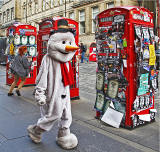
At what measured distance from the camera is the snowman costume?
11.1 feet

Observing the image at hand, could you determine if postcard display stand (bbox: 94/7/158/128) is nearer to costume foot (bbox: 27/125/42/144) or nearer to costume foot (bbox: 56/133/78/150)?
costume foot (bbox: 56/133/78/150)

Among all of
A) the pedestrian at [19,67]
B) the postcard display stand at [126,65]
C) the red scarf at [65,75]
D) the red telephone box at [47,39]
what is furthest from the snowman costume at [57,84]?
the pedestrian at [19,67]

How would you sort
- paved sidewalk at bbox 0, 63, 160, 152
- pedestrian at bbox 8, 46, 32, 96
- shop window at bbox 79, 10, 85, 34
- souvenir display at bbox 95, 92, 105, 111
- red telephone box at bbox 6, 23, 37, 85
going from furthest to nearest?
1. shop window at bbox 79, 10, 85, 34
2. red telephone box at bbox 6, 23, 37, 85
3. pedestrian at bbox 8, 46, 32, 96
4. souvenir display at bbox 95, 92, 105, 111
5. paved sidewalk at bbox 0, 63, 160, 152

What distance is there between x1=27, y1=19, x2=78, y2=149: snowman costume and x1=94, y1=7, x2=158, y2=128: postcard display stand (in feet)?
3.67

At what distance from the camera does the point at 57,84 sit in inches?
134

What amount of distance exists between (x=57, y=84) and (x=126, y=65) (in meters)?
1.43

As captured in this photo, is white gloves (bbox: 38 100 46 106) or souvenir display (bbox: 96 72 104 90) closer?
white gloves (bbox: 38 100 46 106)

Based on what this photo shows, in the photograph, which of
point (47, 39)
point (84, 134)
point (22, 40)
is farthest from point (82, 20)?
point (84, 134)

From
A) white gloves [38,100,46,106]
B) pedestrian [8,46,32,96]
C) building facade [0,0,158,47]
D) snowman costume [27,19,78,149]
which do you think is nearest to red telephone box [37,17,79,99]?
pedestrian [8,46,32,96]

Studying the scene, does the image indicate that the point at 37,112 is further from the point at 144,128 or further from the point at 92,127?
the point at 144,128

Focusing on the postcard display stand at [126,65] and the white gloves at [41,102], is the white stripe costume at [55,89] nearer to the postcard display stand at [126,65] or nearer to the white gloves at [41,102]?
the white gloves at [41,102]

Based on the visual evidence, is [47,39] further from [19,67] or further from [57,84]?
[57,84]

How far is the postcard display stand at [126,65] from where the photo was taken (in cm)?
407

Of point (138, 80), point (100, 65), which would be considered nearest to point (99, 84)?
point (100, 65)
